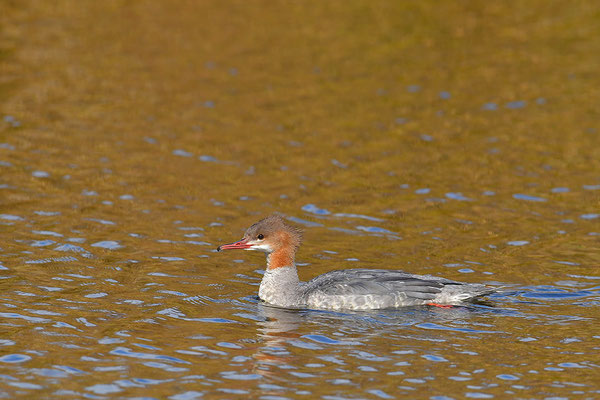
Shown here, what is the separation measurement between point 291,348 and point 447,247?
5.07 meters

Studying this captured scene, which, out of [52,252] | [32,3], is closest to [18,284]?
[52,252]

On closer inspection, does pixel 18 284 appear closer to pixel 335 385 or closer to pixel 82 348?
pixel 82 348

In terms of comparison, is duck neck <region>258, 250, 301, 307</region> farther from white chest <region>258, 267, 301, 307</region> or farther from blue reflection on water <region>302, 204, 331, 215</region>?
blue reflection on water <region>302, 204, 331, 215</region>

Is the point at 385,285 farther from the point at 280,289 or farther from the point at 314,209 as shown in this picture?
the point at 314,209

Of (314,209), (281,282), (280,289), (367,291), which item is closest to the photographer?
(367,291)

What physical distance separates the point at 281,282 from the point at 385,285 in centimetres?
153

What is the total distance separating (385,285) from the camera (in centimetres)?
1351

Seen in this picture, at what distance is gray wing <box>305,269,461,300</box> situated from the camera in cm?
1346

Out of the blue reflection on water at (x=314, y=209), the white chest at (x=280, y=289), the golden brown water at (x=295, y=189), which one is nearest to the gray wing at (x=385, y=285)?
the golden brown water at (x=295, y=189)

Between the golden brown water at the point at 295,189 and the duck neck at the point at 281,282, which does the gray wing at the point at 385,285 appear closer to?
the golden brown water at the point at 295,189

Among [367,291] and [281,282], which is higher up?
[281,282]

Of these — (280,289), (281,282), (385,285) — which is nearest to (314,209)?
(281,282)

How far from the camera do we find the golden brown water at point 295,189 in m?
11.3

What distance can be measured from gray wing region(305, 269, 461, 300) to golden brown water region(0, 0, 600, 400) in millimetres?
301
